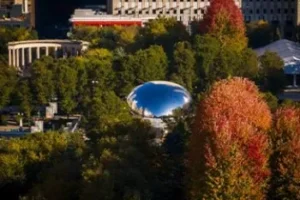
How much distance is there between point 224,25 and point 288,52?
10.2 ft

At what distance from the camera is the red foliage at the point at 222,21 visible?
1702 inches

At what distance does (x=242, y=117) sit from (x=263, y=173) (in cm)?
117

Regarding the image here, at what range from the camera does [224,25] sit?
4338 cm

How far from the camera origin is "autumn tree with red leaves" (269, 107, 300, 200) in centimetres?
1978

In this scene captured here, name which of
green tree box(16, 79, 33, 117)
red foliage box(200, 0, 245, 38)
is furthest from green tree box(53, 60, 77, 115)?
red foliage box(200, 0, 245, 38)

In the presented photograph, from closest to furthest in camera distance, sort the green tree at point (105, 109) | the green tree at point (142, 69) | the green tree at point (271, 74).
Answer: the green tree at point (105, 109), the green tree at point (142, 69), the green tree at point (271, 74)

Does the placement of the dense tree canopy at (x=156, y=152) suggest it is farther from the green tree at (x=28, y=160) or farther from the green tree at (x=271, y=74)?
the green tree at (x=271, y=74)

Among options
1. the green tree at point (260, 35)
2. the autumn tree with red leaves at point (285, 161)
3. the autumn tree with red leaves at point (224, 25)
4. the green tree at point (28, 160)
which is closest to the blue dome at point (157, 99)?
the green tree at point (28, 160)

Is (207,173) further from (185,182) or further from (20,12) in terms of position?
(20,12)

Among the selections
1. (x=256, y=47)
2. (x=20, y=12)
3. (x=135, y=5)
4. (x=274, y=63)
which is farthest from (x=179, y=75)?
(x=20, y=12)

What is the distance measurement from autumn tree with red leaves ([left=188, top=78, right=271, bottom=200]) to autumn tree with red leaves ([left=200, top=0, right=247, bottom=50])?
21.6m

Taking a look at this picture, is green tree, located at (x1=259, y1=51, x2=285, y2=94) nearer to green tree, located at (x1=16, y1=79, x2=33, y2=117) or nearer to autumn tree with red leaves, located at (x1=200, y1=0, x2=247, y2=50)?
autumn tree with red leaves, located at (x1=200, y1=0, x2=247, y2=50)

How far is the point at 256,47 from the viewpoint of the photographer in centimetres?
4953

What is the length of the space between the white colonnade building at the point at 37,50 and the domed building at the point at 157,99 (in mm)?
13445
